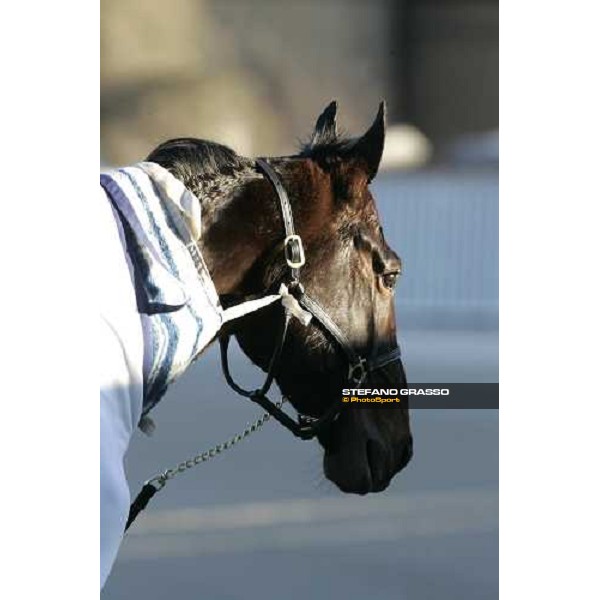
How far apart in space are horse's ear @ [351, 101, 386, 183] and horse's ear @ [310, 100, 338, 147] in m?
0.06

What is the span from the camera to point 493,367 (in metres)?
3.03

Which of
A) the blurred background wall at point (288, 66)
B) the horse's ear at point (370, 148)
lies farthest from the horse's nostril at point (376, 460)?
the blurred background wall at point (288, 66)

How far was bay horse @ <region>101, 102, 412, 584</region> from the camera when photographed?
2.79 meters

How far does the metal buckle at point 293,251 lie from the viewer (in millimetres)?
2775

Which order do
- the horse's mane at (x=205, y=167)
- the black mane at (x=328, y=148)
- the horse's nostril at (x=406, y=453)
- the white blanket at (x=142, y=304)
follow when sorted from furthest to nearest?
1. the horse's nostril at (x=406, y=453)
2. the black mane at (x=328, y=148)
3. the horse's mane at (x=205, y=167)
4. the white blanket at (x=142, y=304)

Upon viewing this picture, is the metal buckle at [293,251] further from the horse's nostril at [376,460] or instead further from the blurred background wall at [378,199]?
the horse's nostril at [376,460]

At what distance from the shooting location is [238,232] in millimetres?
2791

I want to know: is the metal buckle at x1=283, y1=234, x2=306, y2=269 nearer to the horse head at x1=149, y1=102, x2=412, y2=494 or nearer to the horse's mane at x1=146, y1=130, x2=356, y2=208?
the horse head at x1=149, y1=102, x2=412, y2=494

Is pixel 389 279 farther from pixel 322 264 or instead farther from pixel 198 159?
pixel 198 159

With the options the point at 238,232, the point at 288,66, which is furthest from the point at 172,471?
the point at 288,66

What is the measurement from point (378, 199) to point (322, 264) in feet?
0.75
